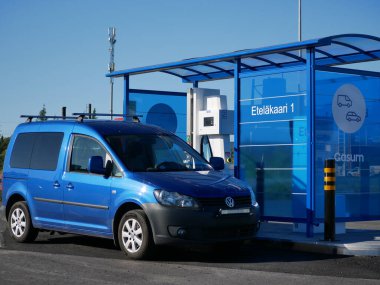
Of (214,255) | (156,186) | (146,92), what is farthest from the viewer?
(146,92)

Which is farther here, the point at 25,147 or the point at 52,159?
the point at 25,147

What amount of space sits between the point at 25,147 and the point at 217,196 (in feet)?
14.0

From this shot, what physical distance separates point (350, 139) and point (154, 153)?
3.80 metres

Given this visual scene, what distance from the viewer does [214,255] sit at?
424 inches

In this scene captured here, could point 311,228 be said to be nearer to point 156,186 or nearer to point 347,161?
point 347,161

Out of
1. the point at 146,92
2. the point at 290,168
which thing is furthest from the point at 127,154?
the point at 146,92

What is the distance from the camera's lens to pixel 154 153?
1118 centimetres

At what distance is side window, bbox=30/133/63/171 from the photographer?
11.9 metres

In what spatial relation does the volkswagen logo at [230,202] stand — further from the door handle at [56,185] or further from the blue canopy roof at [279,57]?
the blue canopy roof at [279,57]

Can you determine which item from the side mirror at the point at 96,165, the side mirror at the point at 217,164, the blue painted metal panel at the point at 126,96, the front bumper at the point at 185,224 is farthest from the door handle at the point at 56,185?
the blue painted metal panel at the point at 126,96

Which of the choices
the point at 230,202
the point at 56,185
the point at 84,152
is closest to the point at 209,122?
the point at 84,152

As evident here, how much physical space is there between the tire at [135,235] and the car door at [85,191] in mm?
371

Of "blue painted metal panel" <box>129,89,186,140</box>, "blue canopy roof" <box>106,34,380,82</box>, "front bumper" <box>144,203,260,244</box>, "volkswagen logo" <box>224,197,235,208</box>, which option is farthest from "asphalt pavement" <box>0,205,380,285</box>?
"blue painted metal panel" <box>129,89,186,140</box>

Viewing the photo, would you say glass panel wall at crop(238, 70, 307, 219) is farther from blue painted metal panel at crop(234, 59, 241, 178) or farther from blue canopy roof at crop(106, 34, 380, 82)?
blue canopy roof at crop(106, 34, 380, 82)
